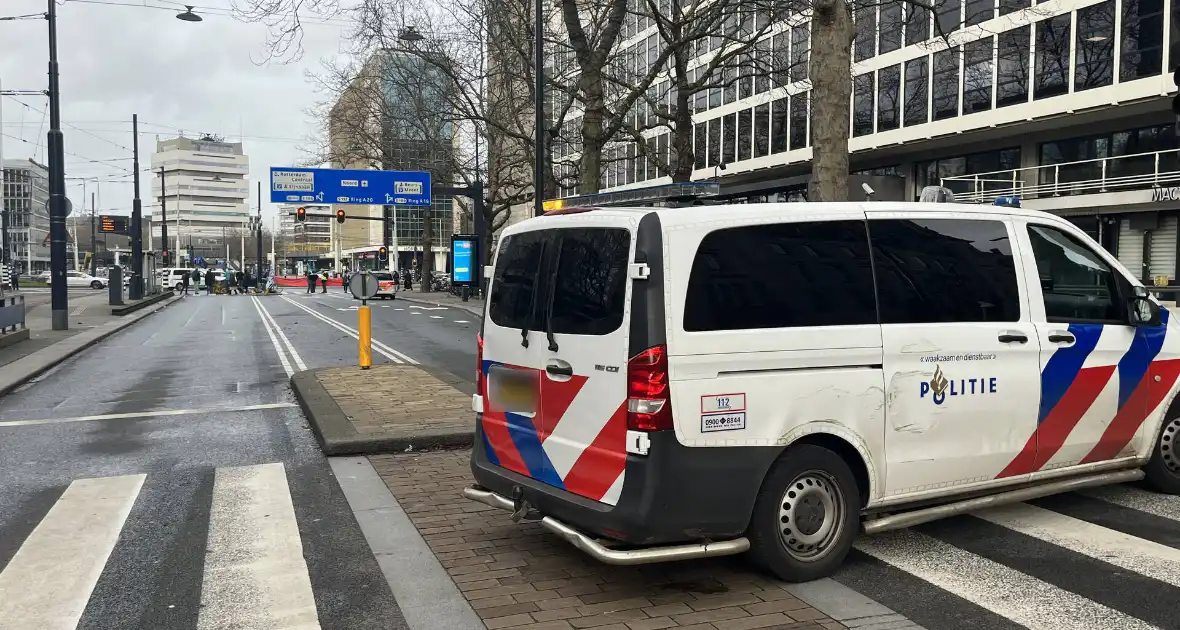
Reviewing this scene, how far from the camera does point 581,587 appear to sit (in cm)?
459

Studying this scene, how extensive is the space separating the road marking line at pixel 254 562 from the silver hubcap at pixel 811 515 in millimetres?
2245

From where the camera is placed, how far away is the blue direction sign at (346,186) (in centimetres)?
3553

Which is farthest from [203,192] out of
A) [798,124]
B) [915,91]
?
[915,91]

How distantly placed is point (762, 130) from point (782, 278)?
35696mm

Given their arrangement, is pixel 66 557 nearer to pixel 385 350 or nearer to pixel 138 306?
pixel 385 350

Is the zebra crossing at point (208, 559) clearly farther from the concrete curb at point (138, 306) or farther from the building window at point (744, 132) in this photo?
the building window at point (744, 132)

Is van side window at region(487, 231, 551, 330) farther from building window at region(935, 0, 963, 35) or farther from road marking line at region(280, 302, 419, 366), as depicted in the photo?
building window at region(935, 0, 963, 35)

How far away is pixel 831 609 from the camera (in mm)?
4242

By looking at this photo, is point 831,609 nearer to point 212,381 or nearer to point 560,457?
point 560,457

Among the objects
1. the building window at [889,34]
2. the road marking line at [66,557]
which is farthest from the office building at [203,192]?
the road marking line at [66,557]

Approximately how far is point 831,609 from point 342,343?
16623 millimetres

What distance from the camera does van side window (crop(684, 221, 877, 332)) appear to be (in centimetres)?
434

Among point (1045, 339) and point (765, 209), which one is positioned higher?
point (765, 209)

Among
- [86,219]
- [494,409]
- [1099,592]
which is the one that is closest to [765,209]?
[494,409]
